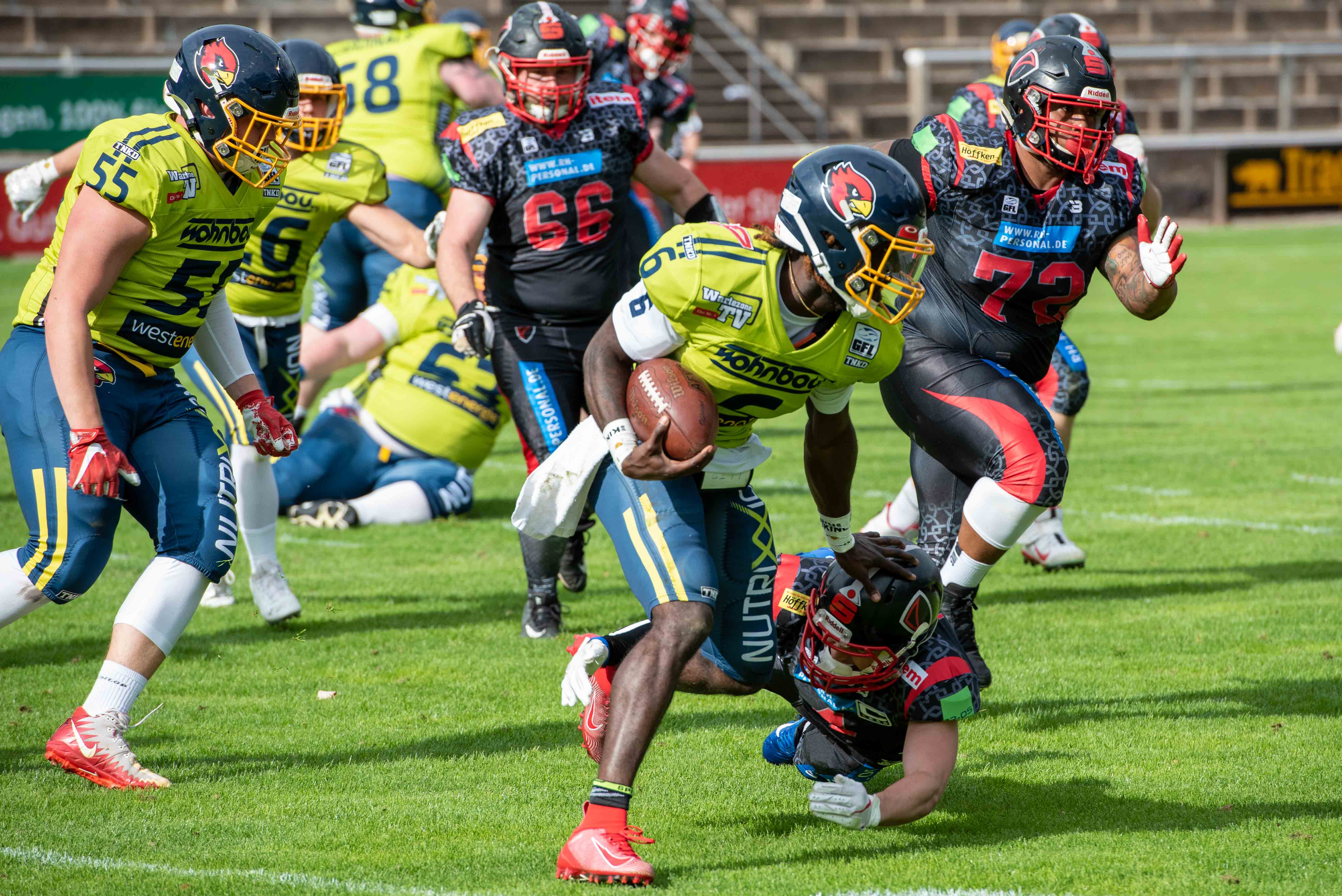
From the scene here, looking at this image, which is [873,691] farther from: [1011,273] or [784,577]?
[1011,273]

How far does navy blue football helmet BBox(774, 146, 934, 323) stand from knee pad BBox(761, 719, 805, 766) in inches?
49.0

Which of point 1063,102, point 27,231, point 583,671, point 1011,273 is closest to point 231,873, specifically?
point 583,671

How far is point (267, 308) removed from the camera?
655 centimetres

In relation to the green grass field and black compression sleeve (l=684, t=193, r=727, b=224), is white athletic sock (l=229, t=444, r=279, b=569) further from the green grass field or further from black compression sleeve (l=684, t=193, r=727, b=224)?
black compression sleeve (l=684, t=193, r=727, b=224)

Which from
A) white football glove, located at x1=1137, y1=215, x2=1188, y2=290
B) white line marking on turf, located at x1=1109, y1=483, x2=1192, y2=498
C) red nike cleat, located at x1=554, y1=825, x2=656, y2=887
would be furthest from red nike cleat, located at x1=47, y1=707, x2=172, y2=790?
white line marking on turf, located at x1=1109, y1=483, x2=1192, y2=498

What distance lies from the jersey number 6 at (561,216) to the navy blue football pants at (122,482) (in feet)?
6.00

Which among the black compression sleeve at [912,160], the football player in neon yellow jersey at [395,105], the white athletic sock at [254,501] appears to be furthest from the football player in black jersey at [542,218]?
the football player in neon yellow jersey at [395,105]

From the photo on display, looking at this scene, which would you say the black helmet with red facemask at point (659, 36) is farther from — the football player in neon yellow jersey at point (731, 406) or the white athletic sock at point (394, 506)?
the football player in neon yellow jersey at point (731, 406)

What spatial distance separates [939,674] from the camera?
3855 millimetres

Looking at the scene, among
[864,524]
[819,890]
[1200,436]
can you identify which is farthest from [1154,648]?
[1200,436]

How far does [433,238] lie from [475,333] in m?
0.80

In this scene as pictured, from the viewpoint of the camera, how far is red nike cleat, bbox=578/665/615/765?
154 inches

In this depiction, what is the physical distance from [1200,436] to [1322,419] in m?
1.05

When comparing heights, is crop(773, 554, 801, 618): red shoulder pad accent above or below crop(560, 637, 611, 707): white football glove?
below
